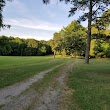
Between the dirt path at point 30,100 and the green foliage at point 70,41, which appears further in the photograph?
the green foliage at point 70,41

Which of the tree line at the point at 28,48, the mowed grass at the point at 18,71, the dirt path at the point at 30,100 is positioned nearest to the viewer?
the dirt path at the point at 30,100

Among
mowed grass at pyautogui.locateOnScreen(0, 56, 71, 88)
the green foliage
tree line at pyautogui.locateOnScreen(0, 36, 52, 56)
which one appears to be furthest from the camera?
→ tree line at pyautogui.locateOnScreen(0, 36, 52, 56)

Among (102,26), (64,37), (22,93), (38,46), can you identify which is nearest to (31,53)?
(38,46)

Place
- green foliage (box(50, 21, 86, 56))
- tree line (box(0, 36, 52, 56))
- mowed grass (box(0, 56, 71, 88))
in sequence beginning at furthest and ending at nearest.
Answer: tree line (box(0, 36, 52, 56)) < green foliage (box(50, 21, 86, 56)) < mowed grass (box(0, 56, 71, 88))

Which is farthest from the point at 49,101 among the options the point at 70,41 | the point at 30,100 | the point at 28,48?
the point at 28,48

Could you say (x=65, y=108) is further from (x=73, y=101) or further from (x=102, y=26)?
(x=102, y=26)

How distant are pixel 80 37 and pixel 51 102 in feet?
289

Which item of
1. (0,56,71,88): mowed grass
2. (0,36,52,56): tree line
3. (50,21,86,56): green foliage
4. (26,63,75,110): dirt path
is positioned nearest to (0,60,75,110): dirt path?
(26,63,75,110): dirt path

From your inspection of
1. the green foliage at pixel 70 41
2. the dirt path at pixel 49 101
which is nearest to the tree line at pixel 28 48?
the green foliage at pixel 70 41

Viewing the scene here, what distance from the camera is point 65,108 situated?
28.7 feet

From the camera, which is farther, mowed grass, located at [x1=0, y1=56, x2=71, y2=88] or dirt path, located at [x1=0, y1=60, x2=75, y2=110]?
mowed grass, located at [x1=0, y1=56, x2=71, y2=88]

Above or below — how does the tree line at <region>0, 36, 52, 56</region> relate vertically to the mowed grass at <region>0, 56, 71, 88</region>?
above

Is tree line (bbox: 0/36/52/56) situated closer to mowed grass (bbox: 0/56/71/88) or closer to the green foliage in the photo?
the green foliage

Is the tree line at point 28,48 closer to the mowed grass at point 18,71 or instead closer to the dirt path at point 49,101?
the mowed grass at point 18,71
